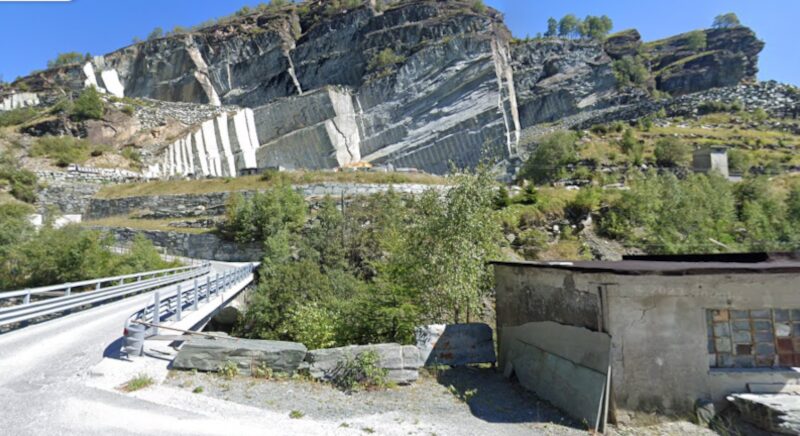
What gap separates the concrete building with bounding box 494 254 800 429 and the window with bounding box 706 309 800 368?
0.02m

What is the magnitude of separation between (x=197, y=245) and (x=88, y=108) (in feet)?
117

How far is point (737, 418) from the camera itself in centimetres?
575

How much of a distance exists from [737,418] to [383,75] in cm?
5488

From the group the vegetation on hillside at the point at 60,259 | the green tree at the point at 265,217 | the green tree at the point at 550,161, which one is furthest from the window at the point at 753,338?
the green tree at the point at 550,161

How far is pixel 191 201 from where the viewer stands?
104 feet

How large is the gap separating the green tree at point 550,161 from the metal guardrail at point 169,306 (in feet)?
114

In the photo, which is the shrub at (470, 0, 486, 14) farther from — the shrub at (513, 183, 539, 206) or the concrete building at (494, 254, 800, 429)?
the concrete building at (494, 254, 800, 429)

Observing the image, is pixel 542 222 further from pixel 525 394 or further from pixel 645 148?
pixel 645 148

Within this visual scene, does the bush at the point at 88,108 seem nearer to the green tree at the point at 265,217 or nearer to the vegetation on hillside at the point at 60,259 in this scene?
the vegetation on hillside at the point at 60,259

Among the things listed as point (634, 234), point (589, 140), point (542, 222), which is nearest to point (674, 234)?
point (634, 234)

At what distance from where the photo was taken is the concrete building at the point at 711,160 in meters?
40.9

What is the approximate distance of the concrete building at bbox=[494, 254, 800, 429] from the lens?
5.89 meters

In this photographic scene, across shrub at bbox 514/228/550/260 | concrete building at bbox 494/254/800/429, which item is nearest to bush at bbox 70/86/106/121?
shrub at bbox 514/228/550/260

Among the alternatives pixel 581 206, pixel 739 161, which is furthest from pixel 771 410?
pixel 739 161
